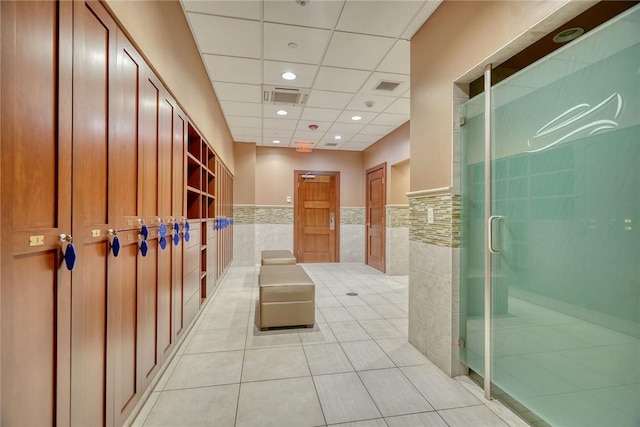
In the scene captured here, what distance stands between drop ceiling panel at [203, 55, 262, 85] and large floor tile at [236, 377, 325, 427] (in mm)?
3180

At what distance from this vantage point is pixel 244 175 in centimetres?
678

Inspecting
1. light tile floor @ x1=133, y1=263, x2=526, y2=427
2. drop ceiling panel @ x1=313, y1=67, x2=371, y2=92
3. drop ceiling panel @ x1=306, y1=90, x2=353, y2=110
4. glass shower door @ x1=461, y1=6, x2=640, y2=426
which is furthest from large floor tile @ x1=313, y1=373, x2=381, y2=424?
drop ceiling panel @ x1=306, y1=90, x2=353, y2=110

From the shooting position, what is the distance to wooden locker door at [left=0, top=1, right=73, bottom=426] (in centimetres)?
82

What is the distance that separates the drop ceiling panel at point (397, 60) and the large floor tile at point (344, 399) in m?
3.10

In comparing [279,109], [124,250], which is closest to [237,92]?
[279,109]

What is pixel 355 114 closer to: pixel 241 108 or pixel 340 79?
pixel 340 79

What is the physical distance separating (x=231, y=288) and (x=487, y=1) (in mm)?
4629

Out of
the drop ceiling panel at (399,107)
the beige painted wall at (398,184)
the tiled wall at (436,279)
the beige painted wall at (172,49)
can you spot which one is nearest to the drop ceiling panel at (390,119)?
the drop ceiling panel at (399,107)

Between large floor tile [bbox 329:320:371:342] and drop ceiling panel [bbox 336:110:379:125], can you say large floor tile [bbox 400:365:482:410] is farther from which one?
drop ceiling panel [bbox 336:110:379:125]

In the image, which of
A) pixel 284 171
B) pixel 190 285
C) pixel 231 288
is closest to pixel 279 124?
pixel 284 171

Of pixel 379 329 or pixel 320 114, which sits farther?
pixel 320 114

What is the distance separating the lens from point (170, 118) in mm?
2221

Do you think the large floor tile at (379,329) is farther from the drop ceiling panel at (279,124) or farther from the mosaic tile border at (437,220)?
the drop ceiling panel at (279,124)

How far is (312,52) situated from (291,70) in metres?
0.45
